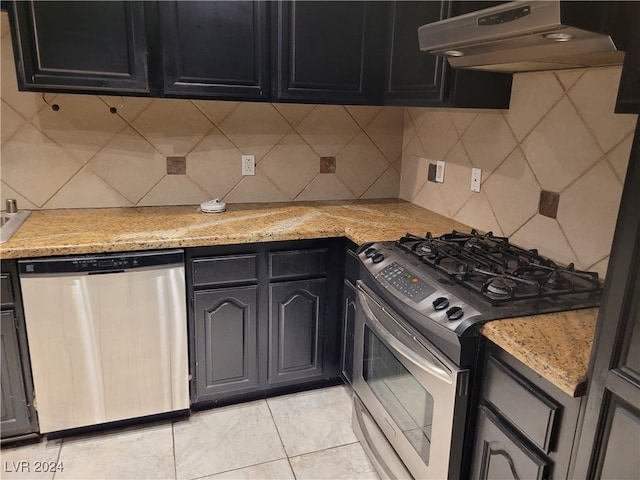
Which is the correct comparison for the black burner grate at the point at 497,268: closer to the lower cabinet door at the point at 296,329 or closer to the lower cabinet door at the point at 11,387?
the lower cabinet door at the point at 296,329

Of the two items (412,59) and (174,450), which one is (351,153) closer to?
(412,59)

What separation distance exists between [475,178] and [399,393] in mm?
1049

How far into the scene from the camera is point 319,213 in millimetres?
2354

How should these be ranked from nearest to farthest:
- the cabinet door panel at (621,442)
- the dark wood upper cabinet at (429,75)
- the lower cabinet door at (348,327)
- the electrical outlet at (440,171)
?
the cabinet door panel at (621,442) < the dark wood upper cabinet at (429,75) < the lower cabinet door at (348,327) < the electrical outlet at (440,171)

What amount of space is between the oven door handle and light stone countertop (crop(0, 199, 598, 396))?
19 centimetres

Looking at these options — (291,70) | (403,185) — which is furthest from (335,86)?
(403,185)

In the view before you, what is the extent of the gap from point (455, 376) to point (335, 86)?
140 cm

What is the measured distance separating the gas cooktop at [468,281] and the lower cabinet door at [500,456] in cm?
26

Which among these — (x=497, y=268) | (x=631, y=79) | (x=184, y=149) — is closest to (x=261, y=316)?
(x=184, y=149)

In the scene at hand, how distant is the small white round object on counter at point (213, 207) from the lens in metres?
2.28

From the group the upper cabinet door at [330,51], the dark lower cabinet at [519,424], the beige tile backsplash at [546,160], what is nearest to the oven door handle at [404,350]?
the dark lower cabinet at [519,424]

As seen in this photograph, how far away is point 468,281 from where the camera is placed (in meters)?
1.45

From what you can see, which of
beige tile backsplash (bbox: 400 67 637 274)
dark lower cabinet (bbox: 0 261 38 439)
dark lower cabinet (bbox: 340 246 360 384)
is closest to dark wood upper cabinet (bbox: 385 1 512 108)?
beige tile backsplash (bbox: 400 67 637 274)

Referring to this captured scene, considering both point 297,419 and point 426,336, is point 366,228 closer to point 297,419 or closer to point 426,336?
point 426,336
